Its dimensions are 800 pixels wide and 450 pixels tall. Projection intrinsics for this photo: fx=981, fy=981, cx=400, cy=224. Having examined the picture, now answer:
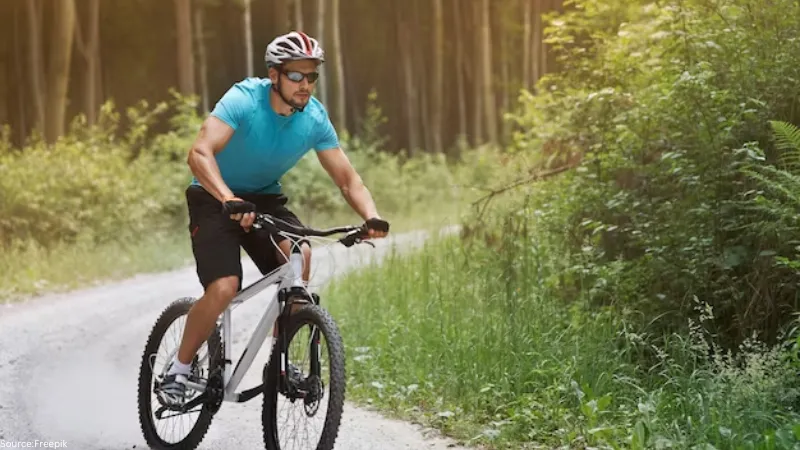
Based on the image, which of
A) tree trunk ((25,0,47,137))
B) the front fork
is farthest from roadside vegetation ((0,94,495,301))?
the front fork

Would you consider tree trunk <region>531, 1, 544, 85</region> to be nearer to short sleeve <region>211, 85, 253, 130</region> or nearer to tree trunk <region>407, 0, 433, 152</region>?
tree trunk <region>407, 0, 433, 152</region>

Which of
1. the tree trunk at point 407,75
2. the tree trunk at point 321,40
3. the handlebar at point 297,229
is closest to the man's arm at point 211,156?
the handlebar at point 297,229

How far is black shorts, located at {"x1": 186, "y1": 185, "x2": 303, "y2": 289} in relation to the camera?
4.24 metres

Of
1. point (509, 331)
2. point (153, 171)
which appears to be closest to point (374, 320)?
point (509, 331)

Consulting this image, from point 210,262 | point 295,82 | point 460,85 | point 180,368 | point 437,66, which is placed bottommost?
point 460,85

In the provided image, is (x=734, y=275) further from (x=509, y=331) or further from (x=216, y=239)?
(x=216, y=239)

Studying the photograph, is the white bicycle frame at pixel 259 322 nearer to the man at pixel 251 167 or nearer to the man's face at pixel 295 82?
the man at pixel 251 167

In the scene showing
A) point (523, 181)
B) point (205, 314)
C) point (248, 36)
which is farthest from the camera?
point (248, 36)

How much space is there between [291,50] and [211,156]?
57 cm

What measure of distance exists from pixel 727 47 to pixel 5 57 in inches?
693

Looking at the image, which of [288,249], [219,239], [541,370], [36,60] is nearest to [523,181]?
[541,370]

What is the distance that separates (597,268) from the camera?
242 inches

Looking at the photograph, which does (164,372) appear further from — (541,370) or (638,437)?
(638,437)

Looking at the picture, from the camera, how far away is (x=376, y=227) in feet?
13.5
